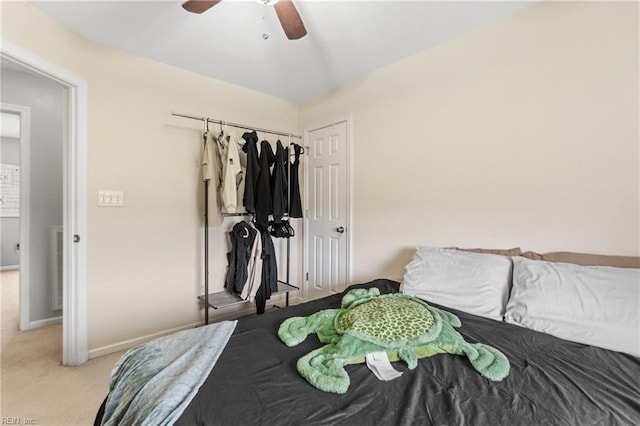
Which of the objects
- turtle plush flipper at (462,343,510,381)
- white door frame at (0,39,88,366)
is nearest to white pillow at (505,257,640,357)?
turtle plush flipper at (462,343,510,381)

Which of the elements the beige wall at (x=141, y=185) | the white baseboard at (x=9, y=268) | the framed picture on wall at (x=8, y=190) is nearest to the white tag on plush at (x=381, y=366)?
the beige wall at (x=141, y=185)

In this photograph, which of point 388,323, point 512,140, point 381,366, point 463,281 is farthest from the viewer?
point 512,140

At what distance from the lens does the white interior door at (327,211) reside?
2.78 m

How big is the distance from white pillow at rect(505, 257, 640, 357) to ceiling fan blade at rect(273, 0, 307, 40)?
5.77 feet

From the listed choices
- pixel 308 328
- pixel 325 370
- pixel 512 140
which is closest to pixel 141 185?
pixel 308 328

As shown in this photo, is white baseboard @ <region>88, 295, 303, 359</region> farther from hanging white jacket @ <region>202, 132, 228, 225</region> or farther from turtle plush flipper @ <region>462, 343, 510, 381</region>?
turtle plush flipper @ <region>462, 343, 510, 381</region>

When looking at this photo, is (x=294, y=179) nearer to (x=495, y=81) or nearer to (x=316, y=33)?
(x=316, y=33)

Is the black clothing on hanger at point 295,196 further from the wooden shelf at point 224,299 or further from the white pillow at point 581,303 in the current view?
the white pillow at point 581,303

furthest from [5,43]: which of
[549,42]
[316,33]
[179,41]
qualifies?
[549,42]

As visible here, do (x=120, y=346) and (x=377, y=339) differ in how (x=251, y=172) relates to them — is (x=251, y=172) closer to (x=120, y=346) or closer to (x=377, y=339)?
(x=120, y=346)

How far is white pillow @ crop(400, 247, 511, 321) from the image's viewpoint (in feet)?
4.85

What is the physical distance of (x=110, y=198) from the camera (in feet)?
7.10

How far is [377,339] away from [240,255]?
5.69 feet

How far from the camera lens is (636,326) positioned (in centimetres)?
107
